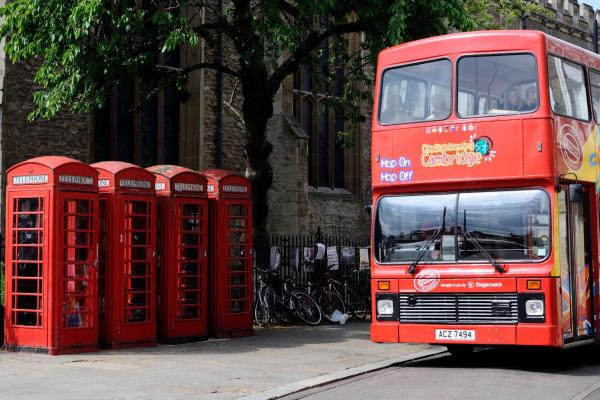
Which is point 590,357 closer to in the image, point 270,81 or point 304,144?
point 270,81

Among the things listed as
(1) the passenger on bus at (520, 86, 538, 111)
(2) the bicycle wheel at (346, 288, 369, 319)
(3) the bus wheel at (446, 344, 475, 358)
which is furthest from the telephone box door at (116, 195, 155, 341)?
(2) the bicycle wheel at (346, 288, 369, 319)

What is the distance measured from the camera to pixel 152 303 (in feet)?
47.3

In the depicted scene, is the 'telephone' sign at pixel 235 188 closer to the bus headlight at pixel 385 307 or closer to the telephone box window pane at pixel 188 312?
the telephone box window pane at pixel 188 312

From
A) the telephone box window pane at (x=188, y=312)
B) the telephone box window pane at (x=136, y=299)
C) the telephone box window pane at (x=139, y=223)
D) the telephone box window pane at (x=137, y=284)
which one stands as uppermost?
the telephone box window pane at (x=139, y=223)

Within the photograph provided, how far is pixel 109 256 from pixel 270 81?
6041mm

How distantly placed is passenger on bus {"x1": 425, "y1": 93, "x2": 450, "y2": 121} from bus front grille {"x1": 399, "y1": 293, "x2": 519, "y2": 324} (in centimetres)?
223

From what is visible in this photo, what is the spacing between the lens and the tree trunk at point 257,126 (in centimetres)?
1878

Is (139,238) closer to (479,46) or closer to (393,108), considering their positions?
(393,108)

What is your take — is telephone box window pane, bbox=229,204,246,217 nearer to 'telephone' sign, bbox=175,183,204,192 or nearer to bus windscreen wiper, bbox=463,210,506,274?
'telephone' sign, bbox=175,183,204,192

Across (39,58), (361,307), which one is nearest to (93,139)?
(39,58)

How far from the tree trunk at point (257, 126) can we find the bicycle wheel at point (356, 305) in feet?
10.3

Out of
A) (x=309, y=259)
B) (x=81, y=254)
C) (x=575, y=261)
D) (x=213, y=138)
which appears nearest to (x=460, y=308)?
(x=575, y=261)

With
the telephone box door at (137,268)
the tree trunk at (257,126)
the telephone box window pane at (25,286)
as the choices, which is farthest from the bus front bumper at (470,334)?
the tree trunk at (257,126)

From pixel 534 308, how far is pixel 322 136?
19314 mm
